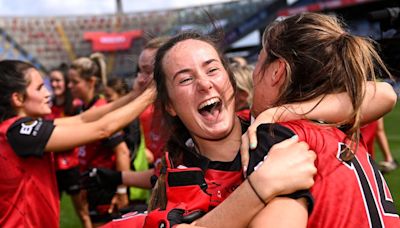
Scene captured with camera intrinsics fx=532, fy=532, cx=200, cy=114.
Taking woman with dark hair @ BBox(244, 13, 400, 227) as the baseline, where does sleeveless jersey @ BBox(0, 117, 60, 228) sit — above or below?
below

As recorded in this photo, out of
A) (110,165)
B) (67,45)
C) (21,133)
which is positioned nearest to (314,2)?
(67,45)

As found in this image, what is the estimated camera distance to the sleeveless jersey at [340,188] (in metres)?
1.38

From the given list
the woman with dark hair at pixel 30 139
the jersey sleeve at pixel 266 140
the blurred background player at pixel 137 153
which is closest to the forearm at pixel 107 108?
the woman with dark hair at pixel 30 139

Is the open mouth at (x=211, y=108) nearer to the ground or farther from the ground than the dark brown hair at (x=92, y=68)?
farther from the ground

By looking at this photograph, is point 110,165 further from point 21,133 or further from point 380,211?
point 380,211

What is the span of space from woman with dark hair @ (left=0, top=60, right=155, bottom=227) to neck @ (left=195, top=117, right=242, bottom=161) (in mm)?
935

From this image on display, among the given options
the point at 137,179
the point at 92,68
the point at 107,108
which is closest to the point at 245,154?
the point at 137,179

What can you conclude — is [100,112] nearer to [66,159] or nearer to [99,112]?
[99,112]

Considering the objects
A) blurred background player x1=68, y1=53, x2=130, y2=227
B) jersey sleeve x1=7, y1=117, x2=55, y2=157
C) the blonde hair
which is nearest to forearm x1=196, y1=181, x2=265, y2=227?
the blonde hair

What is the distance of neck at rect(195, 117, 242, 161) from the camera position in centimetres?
193

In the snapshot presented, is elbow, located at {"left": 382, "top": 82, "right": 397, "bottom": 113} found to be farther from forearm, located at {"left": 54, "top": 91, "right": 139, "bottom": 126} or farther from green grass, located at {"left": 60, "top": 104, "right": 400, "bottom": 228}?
green grass, located at {"left": 60, "top": 104, "right": 400, "bottom": 228}

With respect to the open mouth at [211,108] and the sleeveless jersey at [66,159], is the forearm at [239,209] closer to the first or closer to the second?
the open mouth at [211,108]

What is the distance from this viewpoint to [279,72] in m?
1.62

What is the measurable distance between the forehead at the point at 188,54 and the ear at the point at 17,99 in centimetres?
139
